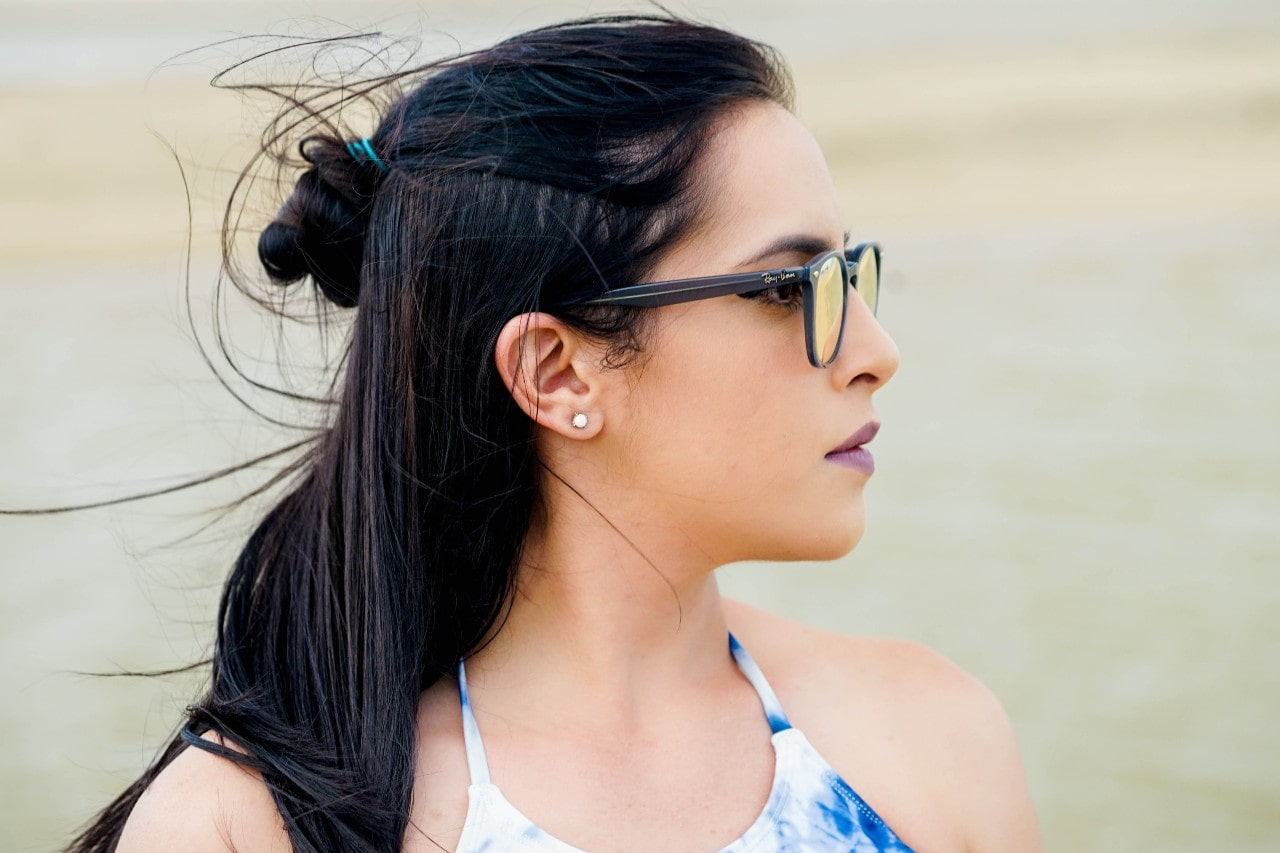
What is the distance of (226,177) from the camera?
1081cm

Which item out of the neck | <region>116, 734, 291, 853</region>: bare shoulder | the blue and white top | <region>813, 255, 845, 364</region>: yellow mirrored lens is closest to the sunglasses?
<region>813, 255, 845, 364</region>: yellow mirrored lens

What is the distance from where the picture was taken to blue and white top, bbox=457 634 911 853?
173cm

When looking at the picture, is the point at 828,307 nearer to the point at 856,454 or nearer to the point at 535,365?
the point at 856,454

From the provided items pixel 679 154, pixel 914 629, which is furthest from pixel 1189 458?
pixel 679 154

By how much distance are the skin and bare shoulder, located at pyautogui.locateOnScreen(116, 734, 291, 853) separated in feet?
0.64

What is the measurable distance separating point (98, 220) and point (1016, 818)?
40.1 feet

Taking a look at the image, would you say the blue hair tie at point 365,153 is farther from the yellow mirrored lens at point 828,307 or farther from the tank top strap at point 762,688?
the tank top strap at point 762,688

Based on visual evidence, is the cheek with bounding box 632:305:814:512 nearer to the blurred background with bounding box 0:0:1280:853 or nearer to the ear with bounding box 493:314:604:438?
the ear with bounding box 493:314:604:438

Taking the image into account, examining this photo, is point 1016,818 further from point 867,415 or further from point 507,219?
point 507,219

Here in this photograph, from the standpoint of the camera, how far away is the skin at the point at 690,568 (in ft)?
6.06

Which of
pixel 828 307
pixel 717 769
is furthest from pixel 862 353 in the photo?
pixel 717 769

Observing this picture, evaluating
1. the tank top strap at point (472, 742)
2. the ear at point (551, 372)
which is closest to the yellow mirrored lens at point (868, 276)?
the ear at point (551, 372)

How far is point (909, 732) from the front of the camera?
6.64 feet

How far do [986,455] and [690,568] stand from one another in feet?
14.6
